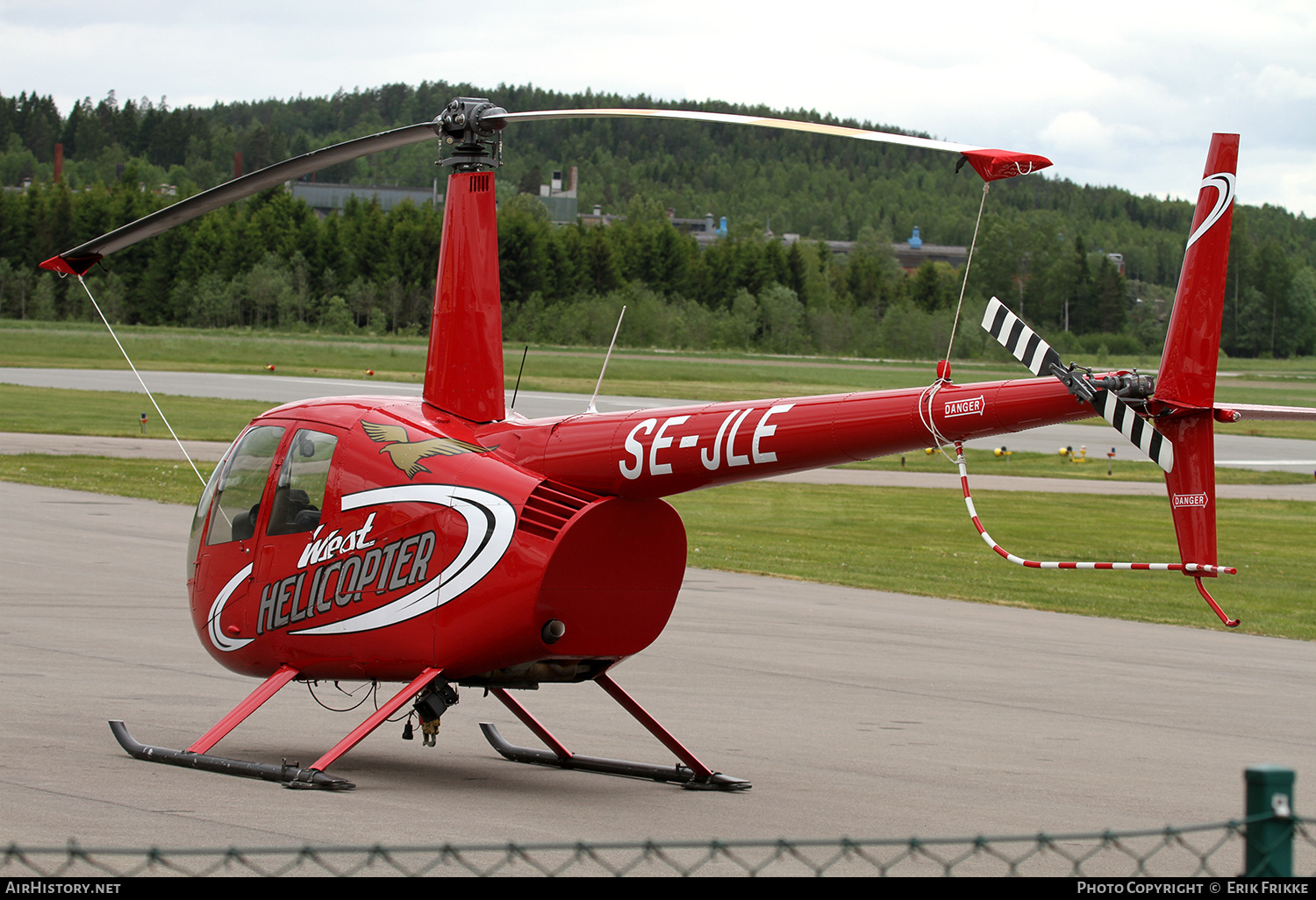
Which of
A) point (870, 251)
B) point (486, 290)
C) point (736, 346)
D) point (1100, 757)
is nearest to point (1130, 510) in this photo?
point (1100, 757)

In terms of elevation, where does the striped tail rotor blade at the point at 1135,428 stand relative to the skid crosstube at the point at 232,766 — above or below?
above

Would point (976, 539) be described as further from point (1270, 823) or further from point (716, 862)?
point (1270, 823)

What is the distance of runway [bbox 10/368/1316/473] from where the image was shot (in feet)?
145

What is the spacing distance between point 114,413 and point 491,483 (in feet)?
125

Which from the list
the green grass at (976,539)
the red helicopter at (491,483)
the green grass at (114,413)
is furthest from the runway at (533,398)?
the red helicopter at (491,483)

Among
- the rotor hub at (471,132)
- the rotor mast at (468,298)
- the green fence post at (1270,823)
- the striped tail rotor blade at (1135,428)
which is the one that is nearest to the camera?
the green fence post at (1270,823)

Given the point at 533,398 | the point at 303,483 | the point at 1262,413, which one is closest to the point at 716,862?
the point at 1262,413

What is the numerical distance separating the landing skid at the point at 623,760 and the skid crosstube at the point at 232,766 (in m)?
1.27

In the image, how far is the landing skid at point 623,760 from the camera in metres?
8.95

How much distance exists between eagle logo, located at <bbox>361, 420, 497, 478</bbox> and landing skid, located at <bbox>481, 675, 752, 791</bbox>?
1573 mm

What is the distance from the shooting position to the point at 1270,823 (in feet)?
12.8

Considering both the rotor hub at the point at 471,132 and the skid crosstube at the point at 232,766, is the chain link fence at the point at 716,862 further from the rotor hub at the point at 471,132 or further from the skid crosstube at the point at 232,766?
the rotor hub at the point at 471,132

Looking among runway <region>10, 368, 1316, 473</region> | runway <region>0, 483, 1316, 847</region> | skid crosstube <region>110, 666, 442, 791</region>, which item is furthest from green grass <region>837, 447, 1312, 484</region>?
skid crosstube <region>110, 666, 442, 791</region>
